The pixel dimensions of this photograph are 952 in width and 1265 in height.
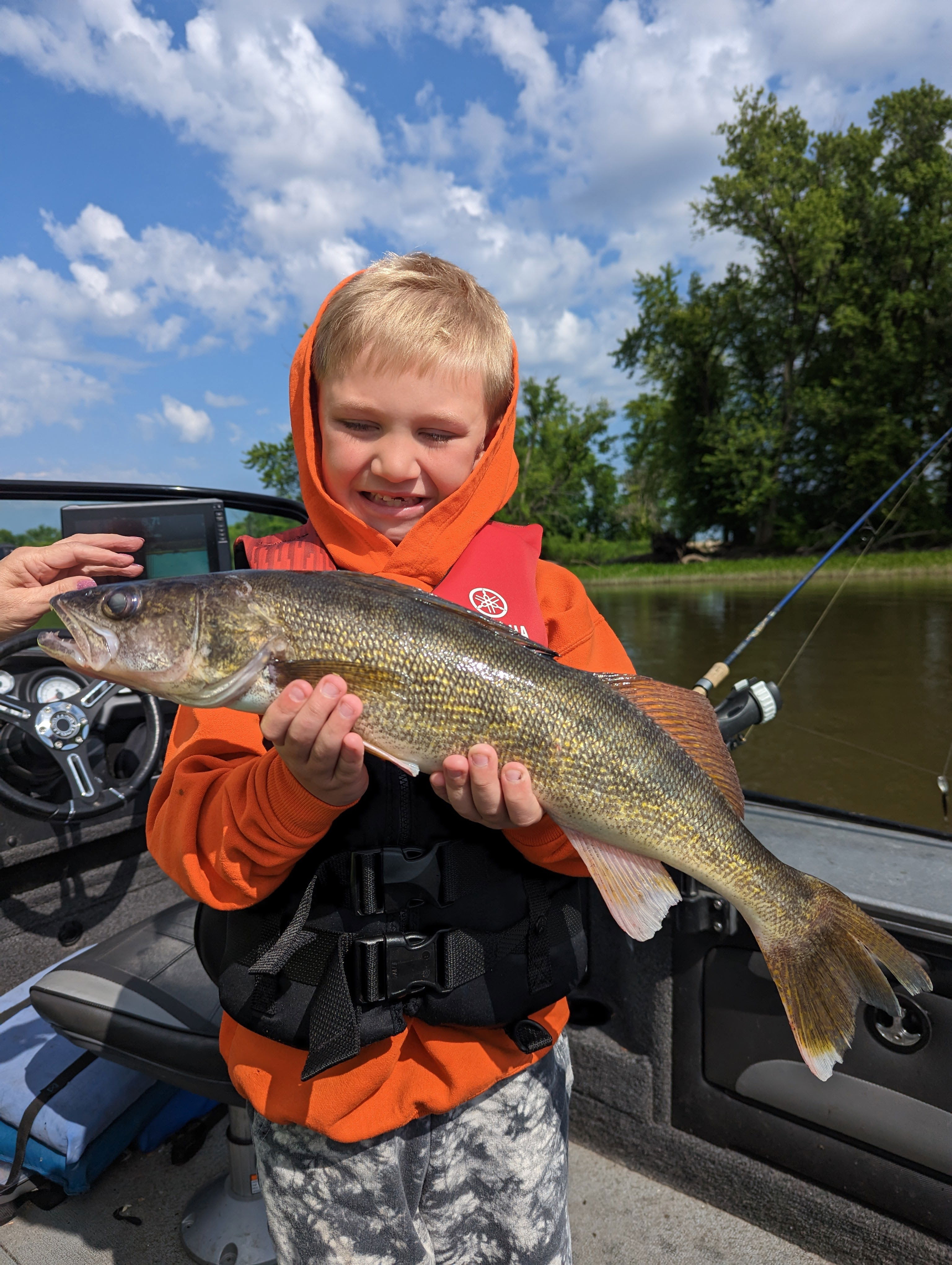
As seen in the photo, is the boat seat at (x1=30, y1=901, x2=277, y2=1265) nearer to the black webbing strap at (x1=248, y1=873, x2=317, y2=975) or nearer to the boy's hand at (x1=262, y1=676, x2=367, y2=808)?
the black webbing strap at (x1=248, y1=873, x2=317, y2=975)

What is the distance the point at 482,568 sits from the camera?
1.95 meters

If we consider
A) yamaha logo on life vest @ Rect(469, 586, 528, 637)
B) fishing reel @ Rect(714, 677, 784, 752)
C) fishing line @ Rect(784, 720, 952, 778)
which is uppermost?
yamaha logo on life vest @ Rect(469, 586, 528, 637)

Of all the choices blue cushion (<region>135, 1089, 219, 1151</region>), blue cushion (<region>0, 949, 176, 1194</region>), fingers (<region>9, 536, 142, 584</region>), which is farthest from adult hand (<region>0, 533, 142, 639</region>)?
blue cushion (<region>135, 1089, 219, 1151</region>)

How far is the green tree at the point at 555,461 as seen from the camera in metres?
54.8

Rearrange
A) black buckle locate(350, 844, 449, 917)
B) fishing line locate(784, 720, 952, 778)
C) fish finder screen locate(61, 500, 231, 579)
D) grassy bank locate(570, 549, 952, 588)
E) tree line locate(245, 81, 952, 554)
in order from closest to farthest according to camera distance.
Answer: black buckle locate(350, 844, 449, 917) → fish finder screen locate(61, 500, 231, 579) → fishing line locate(784, 720, 952, 778) → grassy bank locate(570, 549, 952, 588) → tree line locate(245, 81, 952, 554)

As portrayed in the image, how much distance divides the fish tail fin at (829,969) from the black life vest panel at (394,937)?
51 cm

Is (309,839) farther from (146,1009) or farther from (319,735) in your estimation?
(146,1009)

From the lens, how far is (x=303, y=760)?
140cm

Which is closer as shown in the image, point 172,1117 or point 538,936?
→ point 538,936

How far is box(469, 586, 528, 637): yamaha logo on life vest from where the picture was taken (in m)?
1.90

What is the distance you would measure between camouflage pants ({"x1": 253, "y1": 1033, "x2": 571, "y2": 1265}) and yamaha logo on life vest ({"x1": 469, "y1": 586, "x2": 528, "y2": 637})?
1084 millimetres

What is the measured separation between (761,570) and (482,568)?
35.2 metres

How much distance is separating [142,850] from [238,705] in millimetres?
3002

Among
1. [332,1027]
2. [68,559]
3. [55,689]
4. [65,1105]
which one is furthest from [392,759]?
[55,689]
